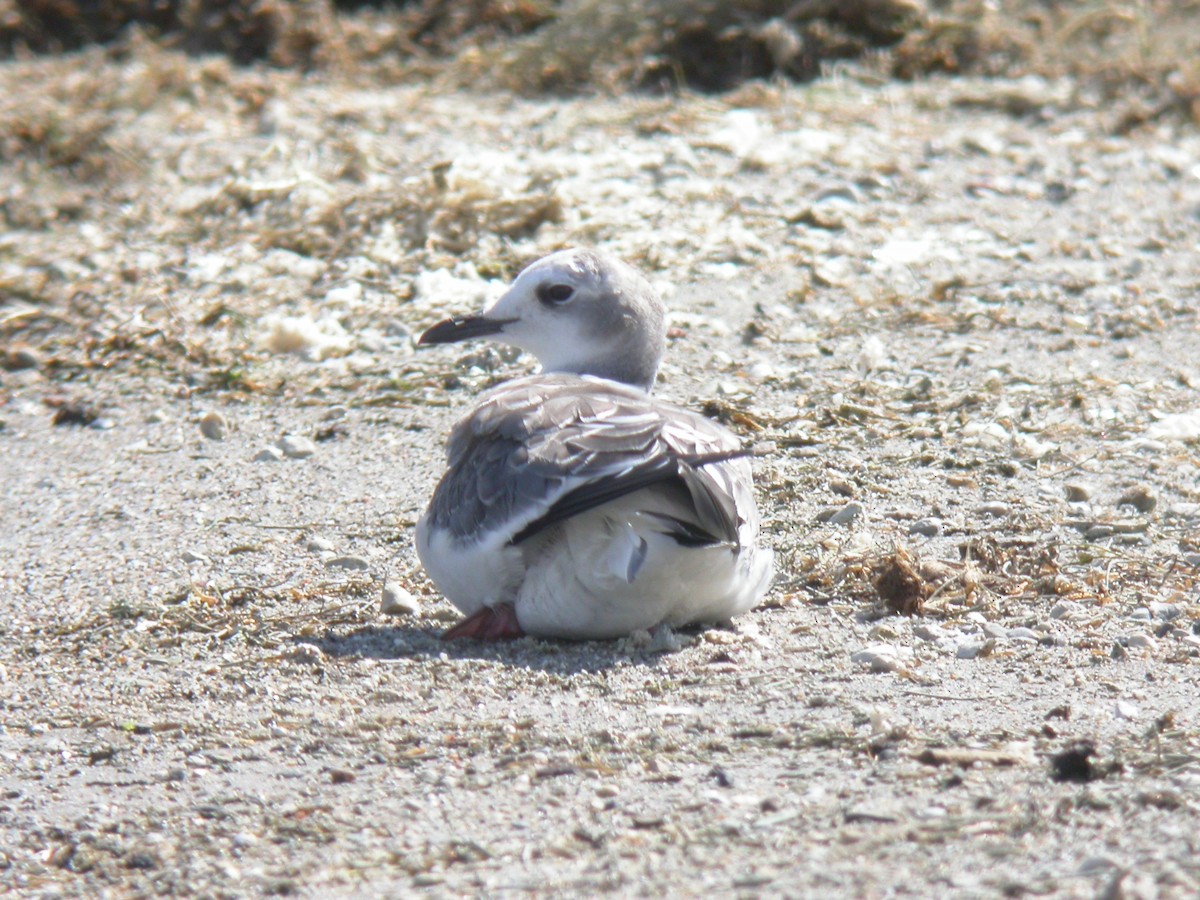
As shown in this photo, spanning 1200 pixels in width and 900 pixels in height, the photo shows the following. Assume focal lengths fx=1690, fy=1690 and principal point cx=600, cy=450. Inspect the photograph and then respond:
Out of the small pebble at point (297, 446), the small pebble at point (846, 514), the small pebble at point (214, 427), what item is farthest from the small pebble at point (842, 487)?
the small pebble at point (214, 427)

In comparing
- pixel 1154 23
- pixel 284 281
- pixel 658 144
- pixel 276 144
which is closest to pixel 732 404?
pixel 284 281

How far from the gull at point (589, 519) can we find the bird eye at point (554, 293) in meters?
0.56

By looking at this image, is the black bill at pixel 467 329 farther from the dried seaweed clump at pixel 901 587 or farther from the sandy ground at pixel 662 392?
the dried seaweed clump at pixel 901 587

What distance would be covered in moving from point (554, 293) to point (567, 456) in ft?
4.48

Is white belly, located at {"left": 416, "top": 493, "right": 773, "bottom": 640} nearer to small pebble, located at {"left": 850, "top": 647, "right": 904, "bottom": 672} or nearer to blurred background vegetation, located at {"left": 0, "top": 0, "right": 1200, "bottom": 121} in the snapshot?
small pebble, located at {"left": 850, "top": 647, "right": 904, "bottom": 672}

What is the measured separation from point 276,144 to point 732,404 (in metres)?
4.23

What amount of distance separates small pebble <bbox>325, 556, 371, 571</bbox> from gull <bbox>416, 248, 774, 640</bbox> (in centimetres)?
58

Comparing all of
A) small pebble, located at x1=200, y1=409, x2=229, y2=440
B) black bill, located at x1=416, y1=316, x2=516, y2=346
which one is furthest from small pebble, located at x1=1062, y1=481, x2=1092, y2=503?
small pebble, located at x1=200, y1=409, x2=229, y2=440

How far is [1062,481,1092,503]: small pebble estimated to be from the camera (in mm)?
5754

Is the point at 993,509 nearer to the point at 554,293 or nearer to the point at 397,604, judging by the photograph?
the point at 554,293

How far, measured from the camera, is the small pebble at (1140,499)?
5.64 m

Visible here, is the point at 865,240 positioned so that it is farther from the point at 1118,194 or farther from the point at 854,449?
the point at 854,449

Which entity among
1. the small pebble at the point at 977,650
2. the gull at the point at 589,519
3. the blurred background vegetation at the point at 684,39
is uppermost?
the blurred background vegetation at the point at 684,39

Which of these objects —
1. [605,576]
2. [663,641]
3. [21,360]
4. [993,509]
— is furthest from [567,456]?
[21,360]
